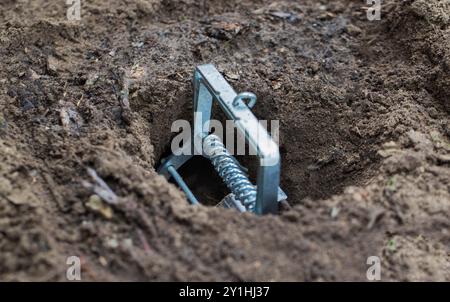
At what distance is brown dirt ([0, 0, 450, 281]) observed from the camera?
5.02 feet

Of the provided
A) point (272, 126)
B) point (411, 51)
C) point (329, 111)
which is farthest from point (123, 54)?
point (411, 51)

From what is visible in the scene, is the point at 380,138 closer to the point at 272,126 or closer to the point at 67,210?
the point at 272,126

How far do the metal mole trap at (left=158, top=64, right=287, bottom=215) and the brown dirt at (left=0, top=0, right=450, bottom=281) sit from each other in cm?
11

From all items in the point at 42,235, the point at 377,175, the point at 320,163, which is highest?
the point at 320,163

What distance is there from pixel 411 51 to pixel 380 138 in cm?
45

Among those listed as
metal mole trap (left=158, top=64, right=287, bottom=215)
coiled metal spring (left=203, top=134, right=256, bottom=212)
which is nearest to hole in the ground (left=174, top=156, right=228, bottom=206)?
metal mole trap (left=158, top=64, right=287, bottom=215)

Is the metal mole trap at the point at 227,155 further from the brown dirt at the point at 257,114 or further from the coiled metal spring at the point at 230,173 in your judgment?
the brown dirt at the point at 257,114

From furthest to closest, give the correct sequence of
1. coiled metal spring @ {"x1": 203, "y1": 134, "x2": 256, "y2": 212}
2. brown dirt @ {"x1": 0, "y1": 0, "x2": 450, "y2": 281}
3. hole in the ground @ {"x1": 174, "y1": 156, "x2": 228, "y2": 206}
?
hole in the ground @ {"x1": 174, "y1": 156, "x2": 228, "y2": 206} < coiled metal spring @ {"x1": 203, "y1": 134, "x2": 256, "y2": 212} < brown dirt @ {"x1": 0, "y1": 0, "x2": 450, "y2": 281}

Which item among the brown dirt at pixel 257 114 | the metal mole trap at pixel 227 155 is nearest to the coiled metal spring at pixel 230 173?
the metal mole trap at pixel 227 155

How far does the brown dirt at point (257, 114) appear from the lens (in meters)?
1.53

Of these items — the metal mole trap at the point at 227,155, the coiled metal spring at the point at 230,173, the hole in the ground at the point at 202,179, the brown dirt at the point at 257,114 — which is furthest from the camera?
the hole in the ground at the point at 202,179

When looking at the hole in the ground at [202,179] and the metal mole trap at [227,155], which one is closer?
the metal mole trap at [227,155]

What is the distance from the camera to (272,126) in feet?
7.21

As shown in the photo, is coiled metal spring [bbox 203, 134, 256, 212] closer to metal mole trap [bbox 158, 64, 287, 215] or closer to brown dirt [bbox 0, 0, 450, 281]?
metal mole trap [bbox 158, 64, 287, 215]
